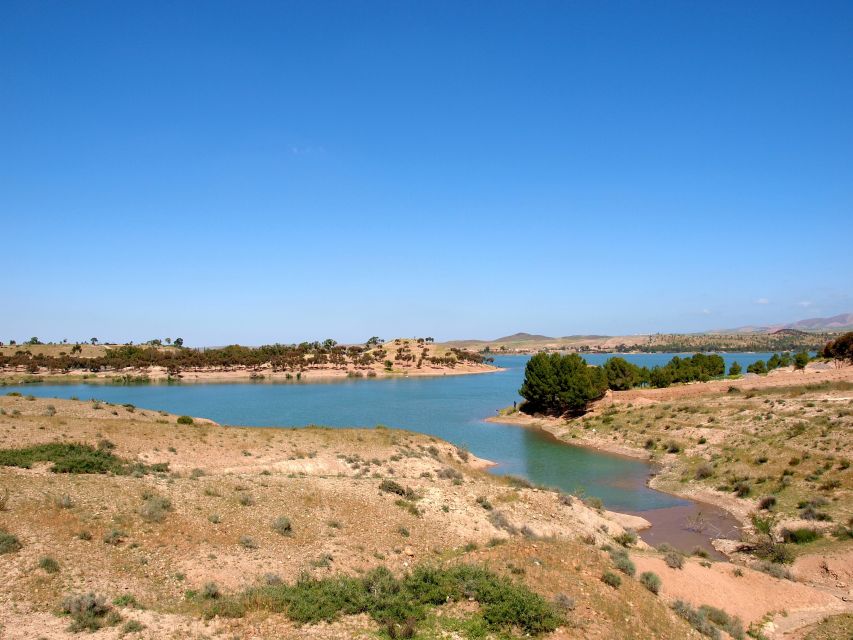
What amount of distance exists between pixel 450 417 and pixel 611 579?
5607cm

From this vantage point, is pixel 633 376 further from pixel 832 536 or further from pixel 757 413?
pixel 832 536

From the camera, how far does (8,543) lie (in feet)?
42.6

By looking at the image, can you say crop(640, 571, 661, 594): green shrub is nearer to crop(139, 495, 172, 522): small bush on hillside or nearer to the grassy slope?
the grassy slope

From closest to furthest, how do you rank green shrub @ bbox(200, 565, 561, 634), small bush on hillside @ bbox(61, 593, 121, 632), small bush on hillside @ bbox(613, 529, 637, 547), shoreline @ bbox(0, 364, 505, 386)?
small bush on hillside @ bbox(61, 593, 121, 632) → green shrub @ bbox(200, 565, 561, 634) → small bush on hillside @ bbox(613, 529, 637, 547) → shoreline @ bbox(0, 364, 505, 386)

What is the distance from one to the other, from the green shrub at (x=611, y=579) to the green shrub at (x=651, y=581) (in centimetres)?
172

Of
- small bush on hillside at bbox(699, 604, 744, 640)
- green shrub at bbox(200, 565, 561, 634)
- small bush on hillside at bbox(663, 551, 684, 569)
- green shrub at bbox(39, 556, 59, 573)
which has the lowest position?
small bush on hillside at bbox(699, 604, 744, 640)

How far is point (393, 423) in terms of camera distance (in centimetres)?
6456

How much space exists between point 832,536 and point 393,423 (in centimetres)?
4624

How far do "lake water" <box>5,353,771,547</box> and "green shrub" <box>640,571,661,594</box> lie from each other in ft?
36.7

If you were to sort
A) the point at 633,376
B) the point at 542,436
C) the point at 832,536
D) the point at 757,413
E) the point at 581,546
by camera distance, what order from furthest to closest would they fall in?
1. the point at 633,376
2. the point at 542,436
3. the point at 757,413
4. the point at 832,536
5. the point at 581,546

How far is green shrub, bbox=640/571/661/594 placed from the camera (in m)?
16.0

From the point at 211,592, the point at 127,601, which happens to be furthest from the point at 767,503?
the point at 127,601

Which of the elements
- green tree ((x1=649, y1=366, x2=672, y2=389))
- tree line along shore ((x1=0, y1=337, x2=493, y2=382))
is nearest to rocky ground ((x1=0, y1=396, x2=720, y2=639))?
green tree ((x1=649, y1=366, x2=672, y2=389))

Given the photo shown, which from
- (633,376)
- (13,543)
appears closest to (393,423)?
(633,376)
